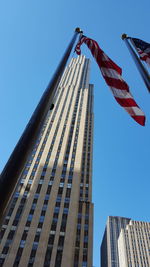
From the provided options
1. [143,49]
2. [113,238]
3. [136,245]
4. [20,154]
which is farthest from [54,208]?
[113,238]

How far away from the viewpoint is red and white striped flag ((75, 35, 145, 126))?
8.01m

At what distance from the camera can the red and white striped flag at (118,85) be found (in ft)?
26.3

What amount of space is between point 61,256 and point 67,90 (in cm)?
7862

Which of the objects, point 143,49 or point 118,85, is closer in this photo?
point 118,85

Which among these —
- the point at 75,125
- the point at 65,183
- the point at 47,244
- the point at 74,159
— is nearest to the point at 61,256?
the point at 47,244

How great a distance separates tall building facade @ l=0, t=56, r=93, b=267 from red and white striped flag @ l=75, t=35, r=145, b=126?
1591cm

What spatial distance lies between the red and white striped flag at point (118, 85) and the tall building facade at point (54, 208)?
15908 mm

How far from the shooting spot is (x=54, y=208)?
1854 inches

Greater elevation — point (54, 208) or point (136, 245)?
point (136, 245)

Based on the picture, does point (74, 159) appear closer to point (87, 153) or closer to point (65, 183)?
point (65, 183)

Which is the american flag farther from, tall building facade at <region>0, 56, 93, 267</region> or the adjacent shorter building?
the adjacent shorter building

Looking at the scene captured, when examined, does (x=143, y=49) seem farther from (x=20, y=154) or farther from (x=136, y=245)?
(x=136, y=245)

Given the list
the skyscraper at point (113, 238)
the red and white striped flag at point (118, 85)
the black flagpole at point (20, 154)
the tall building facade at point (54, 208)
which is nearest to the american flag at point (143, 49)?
the red and white striped flag at point (118, 85)

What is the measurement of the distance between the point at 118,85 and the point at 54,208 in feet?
143
